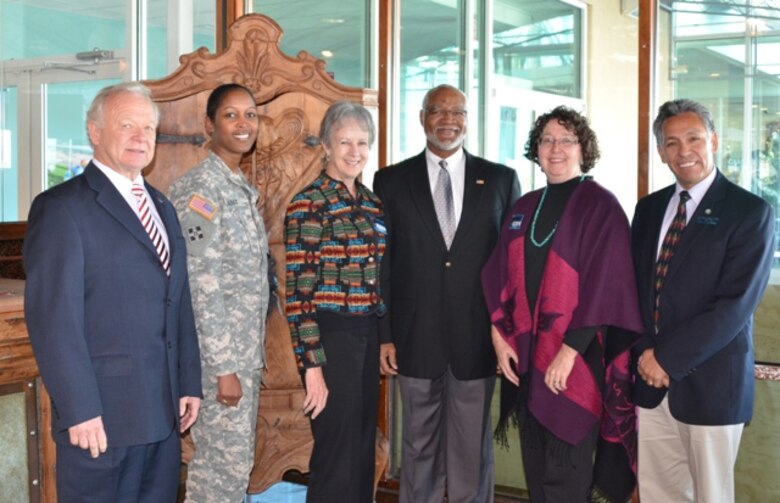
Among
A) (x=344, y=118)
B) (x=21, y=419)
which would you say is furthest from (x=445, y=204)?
(x=21, y=419)

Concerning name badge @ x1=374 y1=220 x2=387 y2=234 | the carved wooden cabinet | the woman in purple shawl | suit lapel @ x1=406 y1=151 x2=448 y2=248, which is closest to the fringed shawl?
the woman in purple shawl

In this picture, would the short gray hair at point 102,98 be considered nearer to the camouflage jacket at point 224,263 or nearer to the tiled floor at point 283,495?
the camouflage jacket at point 224,263

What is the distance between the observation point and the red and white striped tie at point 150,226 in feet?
8.27

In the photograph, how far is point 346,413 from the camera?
10.3ft

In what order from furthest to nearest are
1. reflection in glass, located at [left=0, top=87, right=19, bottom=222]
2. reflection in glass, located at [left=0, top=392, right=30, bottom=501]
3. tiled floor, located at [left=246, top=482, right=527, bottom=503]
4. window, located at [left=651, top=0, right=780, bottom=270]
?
reflection in glass, located at [left=0, top=87, right=19, bottom=222] → tiled floor, located at [left=246, top=482, right=527, bottom=503] → window, located at [left=651, top=0, right=780, bottom=270] → reflection in glass, located at [left=0, top=392, right=30, bottom=501]

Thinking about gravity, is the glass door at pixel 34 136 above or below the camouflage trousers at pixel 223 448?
above

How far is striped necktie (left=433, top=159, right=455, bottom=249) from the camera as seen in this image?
11.1 feet

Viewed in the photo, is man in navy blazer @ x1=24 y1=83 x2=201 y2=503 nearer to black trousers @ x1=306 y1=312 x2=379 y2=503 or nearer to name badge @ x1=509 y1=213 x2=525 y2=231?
black trousers @ x1=306 y1=312 x2=379 y2=503

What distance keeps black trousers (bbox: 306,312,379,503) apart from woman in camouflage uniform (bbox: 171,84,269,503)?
0.26 meters

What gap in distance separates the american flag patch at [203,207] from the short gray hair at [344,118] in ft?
1.68

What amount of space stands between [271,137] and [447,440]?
59.9 inches

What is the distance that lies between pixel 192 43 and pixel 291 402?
2418 mm

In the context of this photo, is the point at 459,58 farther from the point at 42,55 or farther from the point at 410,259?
the point at 42,55

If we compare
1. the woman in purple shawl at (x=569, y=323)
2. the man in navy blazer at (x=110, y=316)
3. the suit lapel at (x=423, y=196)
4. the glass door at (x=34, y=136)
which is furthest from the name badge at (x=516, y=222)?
the glass door at (x=34, y=136)
